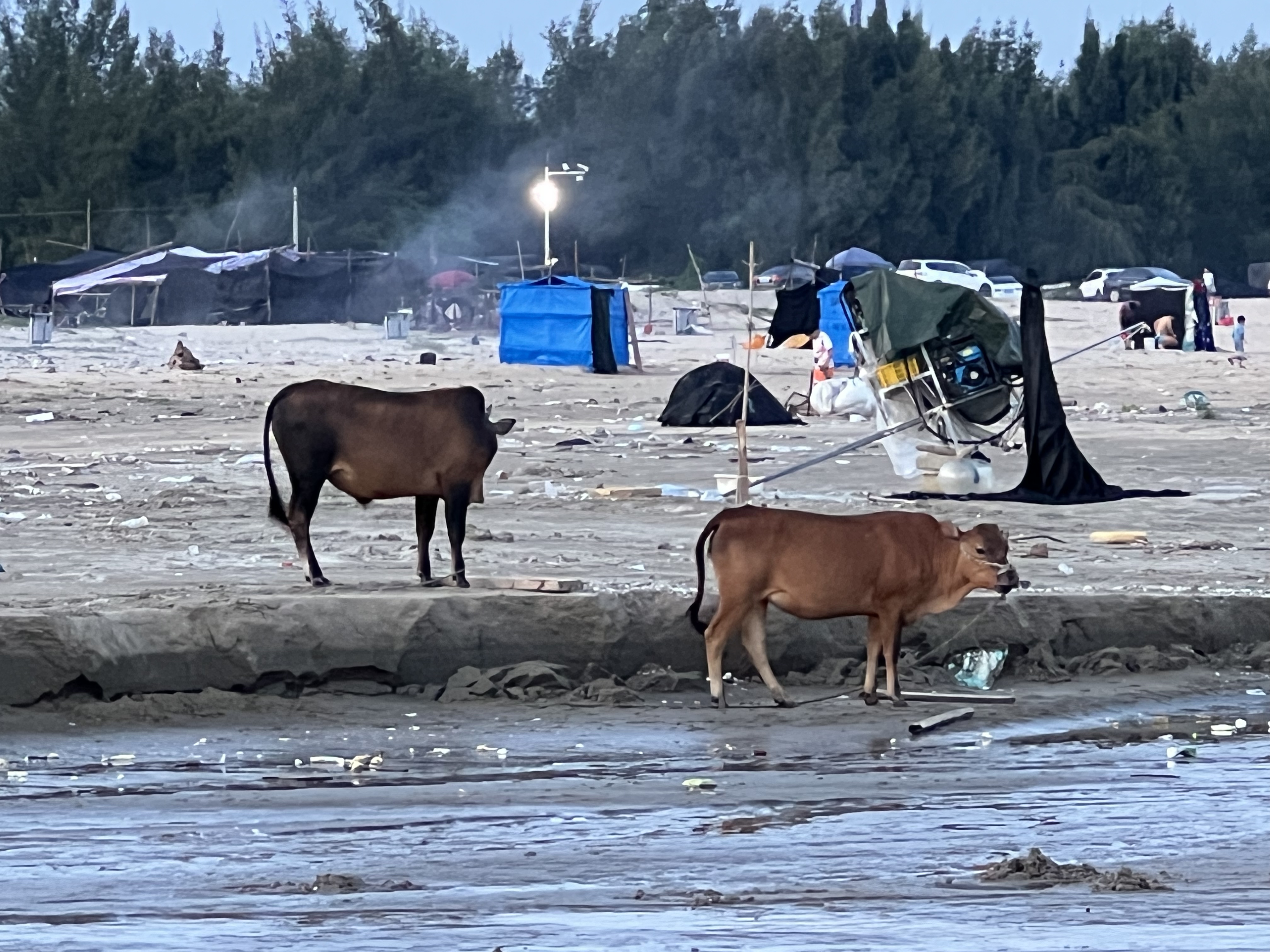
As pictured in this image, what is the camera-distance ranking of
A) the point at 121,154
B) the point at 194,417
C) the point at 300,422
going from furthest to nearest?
the point at 121,154
the point at 194,417
the point at 300,422

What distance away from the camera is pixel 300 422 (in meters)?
11.0

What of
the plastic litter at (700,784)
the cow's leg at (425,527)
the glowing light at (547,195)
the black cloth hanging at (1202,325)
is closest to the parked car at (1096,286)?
the glowing light at (547,195)

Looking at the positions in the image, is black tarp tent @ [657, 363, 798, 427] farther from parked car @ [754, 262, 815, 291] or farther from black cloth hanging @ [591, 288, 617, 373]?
parked car @ [754, 262, 815, 291]

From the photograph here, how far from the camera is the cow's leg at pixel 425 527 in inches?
438

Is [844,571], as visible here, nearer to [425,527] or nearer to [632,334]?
[425,527]

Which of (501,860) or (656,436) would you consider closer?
(501,860)

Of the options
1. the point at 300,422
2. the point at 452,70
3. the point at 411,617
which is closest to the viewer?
the point at 411,617

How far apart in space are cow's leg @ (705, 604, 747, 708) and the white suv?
44.5 meters

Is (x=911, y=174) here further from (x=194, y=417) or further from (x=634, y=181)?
(x=194, y=417)

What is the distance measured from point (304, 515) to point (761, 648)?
2635 mm

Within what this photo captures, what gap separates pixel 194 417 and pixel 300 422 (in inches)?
646

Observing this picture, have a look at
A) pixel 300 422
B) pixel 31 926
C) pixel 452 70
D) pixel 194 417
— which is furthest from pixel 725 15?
pixel 31 926

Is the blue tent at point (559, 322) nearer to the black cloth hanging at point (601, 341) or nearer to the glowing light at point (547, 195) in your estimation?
the black cloth hanging at point (601, 341)

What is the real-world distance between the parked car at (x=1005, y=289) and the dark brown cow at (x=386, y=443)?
47.2 meters
